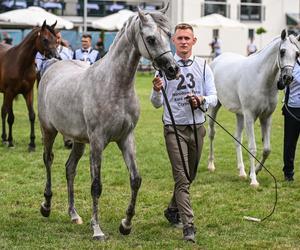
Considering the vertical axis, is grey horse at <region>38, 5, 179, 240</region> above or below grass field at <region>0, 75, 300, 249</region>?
above

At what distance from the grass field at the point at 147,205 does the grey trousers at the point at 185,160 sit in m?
0.32

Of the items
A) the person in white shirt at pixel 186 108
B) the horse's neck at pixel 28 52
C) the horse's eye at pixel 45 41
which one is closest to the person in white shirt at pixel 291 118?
the person in white shirt at pixel 186 108

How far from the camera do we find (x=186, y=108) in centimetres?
656

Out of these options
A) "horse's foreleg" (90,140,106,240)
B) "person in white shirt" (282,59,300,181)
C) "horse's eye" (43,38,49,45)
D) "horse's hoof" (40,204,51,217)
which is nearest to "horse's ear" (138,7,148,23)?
"horse's foreleg" (90,140,106,240)

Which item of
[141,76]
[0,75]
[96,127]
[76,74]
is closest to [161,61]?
[96,127]

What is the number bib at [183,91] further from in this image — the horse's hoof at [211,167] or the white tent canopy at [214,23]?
the white tent canopy at [214,23]

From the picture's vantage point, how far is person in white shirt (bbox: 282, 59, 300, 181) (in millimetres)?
9422

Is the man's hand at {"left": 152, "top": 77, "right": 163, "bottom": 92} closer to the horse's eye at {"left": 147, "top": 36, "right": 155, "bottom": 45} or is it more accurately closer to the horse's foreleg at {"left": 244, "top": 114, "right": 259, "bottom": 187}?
the horse's eye at {"left": 147, "top": 36, "right": 155, "bottom": 45}

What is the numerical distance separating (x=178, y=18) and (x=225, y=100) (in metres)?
37.9

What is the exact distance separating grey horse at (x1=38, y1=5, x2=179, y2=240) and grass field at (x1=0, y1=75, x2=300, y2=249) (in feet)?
1.57

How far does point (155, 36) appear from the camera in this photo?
582 cm

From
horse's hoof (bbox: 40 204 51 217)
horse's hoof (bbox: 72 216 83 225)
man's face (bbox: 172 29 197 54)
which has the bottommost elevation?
horse's hoof (bbox: 72 216 83 225)

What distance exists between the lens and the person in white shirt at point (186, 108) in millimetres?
6375

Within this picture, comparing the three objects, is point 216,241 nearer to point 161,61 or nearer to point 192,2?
point 161,61
